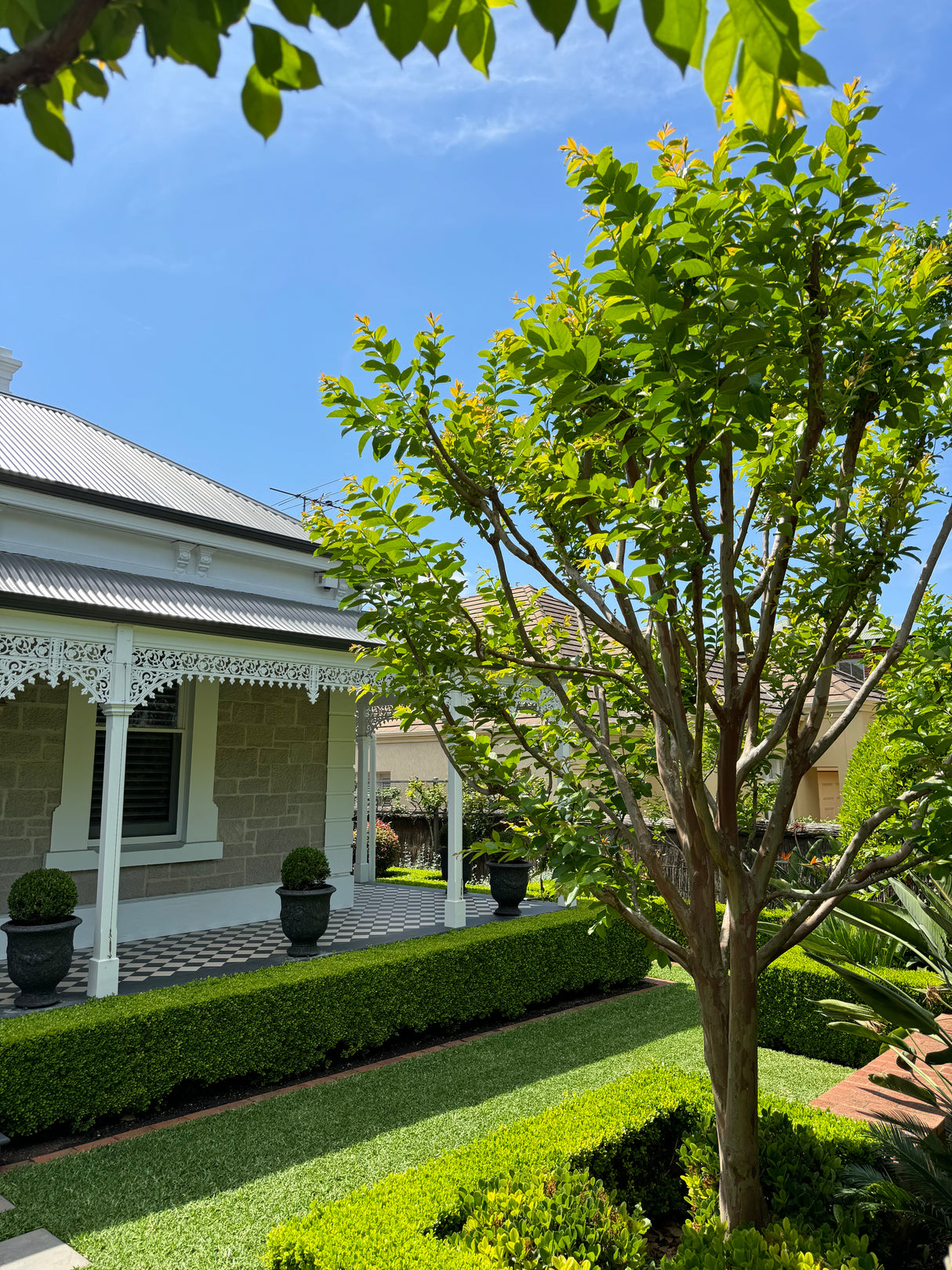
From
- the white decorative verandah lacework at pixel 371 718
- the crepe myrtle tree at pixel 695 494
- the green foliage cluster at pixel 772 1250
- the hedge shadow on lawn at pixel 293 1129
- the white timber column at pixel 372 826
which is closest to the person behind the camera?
the crepe myrtle tree at pixel 695 494

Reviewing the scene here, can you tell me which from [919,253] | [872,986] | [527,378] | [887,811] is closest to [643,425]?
[527,378]

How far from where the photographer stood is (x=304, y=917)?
8.28 meters

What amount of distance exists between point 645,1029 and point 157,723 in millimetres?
6381

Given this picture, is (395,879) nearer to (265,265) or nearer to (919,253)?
(265,265)

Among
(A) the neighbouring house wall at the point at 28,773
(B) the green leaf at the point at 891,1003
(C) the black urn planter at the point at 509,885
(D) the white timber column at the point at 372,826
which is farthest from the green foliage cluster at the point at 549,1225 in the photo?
(D) the white timber column at the point at 372,826

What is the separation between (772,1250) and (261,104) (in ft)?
10.9

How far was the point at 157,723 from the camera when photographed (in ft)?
31.9

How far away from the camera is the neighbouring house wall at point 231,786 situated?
8258mm

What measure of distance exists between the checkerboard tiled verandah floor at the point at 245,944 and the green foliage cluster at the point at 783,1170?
523 centimetres

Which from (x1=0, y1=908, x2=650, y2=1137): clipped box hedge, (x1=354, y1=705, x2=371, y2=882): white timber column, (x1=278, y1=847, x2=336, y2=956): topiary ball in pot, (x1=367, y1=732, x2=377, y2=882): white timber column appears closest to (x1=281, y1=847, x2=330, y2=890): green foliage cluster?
(x1=278, y1=847, x2=336, y2=956): topiary ball in pot

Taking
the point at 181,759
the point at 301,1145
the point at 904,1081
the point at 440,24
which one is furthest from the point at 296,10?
the point at 181,759

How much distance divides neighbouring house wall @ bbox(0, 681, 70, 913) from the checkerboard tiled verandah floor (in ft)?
3.44

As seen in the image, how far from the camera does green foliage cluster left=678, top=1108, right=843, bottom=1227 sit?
3166mm

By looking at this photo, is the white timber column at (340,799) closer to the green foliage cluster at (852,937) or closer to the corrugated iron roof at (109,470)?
the corrugated iron roof at (109,470)
